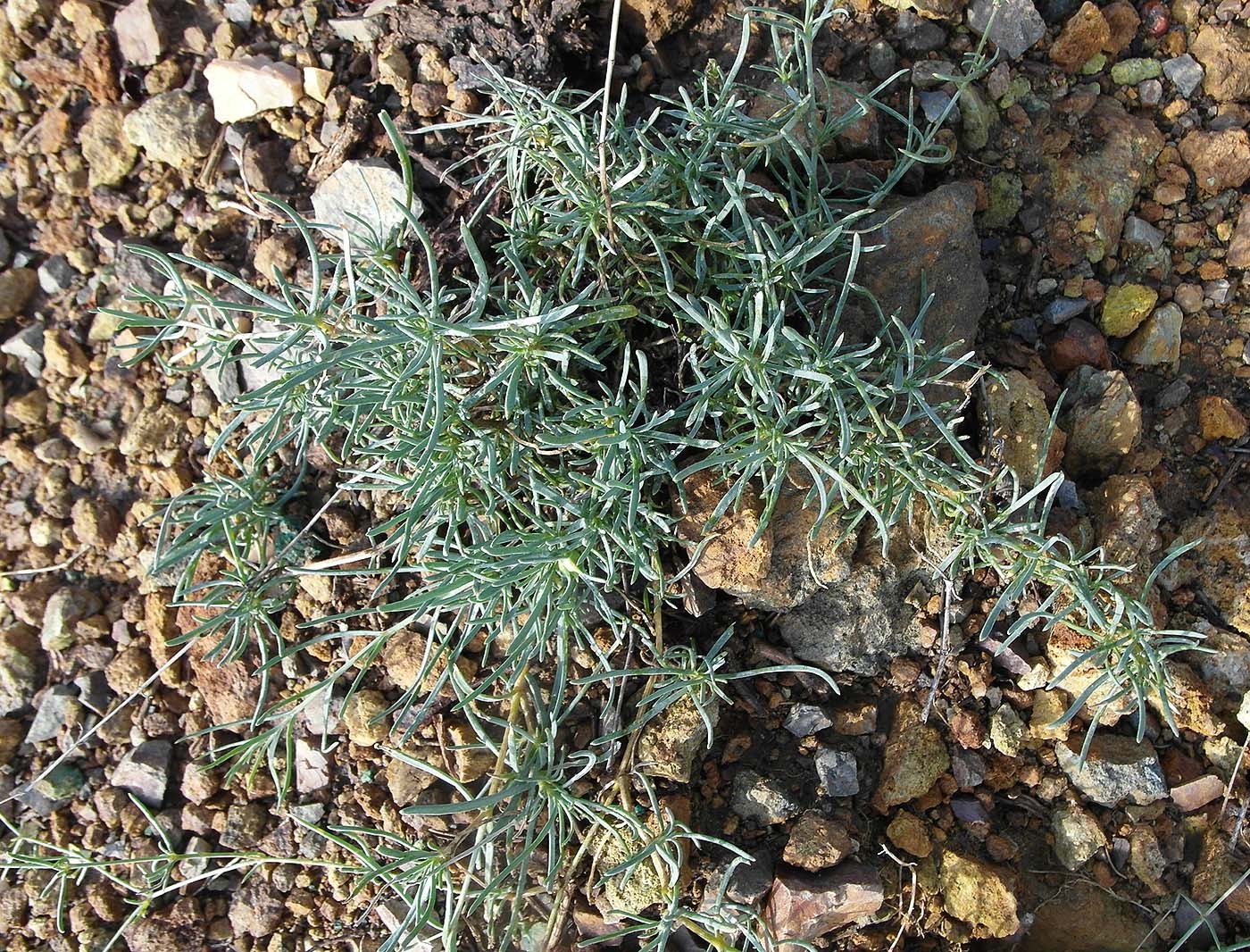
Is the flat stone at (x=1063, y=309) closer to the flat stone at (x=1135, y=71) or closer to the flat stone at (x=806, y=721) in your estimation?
the flat stone at (x=1135, y=71)

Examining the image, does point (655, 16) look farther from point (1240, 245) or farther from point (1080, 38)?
point (1240, 245)

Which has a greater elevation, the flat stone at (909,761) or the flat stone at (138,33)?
the flat stone at (138,33)

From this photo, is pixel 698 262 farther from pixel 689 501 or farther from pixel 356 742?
pixel 356 742

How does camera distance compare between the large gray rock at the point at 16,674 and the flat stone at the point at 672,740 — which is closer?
the flat stone at the point at 672,740

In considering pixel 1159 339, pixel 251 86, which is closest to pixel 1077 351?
pixel 1159 339

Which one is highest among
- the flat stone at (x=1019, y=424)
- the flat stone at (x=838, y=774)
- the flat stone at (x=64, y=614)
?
the flat stone at (x=1019, y=424)

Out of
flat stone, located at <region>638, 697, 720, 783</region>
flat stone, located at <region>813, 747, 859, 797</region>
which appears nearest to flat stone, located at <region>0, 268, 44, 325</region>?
flat stone, located at <region>638, 697, 720, 783</region>

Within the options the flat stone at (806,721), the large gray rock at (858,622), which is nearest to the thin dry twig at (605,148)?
the large gray rock at (858,622)
